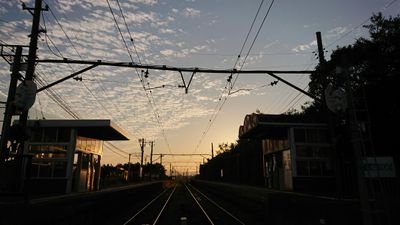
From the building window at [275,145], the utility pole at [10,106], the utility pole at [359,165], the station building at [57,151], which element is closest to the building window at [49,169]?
the station building at [57,151]

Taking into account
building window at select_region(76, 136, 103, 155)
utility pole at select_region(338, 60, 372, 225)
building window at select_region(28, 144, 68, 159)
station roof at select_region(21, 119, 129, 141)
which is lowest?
utility pole at select_region(338, 60, 372, 225)

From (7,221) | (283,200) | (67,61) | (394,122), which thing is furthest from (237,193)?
(7,221)

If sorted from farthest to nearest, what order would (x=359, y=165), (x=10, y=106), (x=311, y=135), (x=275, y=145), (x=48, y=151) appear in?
(x=275, y=145), (x=311, y=135), (x=48, y=151), (x=10, y=106), (x=359, y=165)

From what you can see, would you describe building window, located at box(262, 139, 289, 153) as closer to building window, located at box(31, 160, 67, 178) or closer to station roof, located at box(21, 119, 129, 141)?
station roof, located at box(21, 119, 129, 141)

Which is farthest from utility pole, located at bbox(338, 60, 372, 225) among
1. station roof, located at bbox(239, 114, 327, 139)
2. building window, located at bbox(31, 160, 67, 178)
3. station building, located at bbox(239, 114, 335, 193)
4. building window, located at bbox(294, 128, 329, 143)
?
building window, located at bbox(31, 160, 67, 178)

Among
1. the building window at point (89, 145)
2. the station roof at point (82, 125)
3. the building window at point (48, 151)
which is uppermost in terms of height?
the station roof at point (82, 125)

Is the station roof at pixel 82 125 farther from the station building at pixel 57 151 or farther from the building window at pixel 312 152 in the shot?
the building window at pixel 312 152

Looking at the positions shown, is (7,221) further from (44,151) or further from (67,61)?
(44,151)

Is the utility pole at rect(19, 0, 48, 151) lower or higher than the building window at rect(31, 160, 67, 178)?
higher

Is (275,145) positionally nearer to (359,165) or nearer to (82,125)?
(82,125)

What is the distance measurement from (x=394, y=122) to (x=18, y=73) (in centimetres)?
2465

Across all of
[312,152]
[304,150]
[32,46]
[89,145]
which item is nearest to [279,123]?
[304,150]

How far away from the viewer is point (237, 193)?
29.7m

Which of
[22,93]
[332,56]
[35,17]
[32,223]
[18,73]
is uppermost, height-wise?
[332,56]
